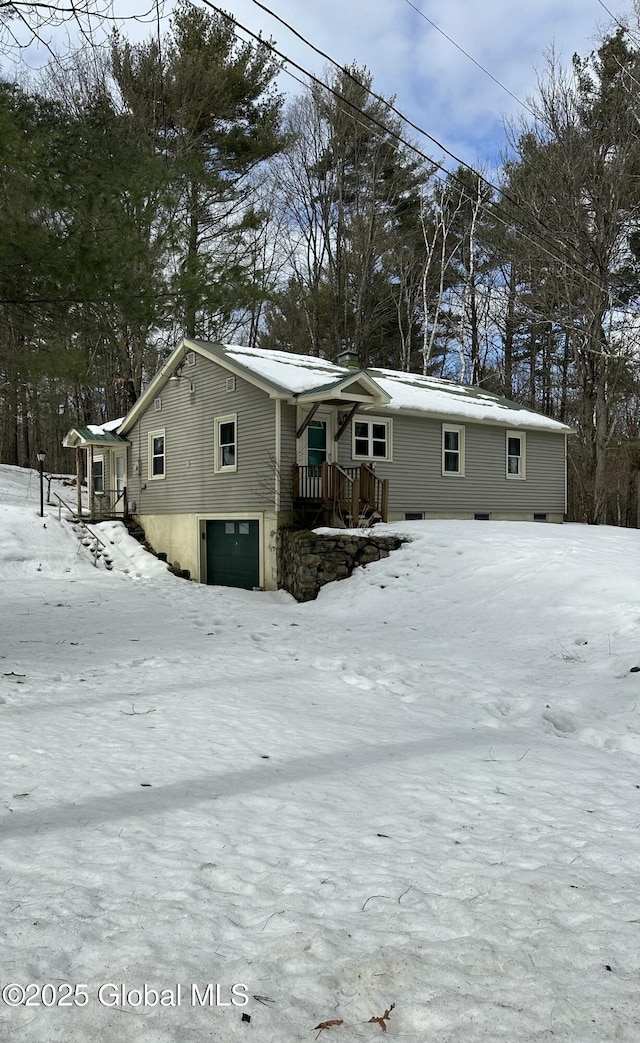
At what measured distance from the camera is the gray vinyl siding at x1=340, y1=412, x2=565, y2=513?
1756cm

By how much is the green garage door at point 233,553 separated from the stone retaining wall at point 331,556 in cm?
243

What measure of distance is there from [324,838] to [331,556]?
398 inches

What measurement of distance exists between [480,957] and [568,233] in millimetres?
21688

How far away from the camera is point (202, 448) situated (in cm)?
1805

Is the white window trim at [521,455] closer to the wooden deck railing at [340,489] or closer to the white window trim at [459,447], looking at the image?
the white window trim at [459,447]

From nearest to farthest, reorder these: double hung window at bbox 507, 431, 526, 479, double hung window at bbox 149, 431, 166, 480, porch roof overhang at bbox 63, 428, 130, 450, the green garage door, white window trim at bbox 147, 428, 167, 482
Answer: the green garage door, white window trim at bbox 147, 428, 167, 482, double hung window at bbox 149, 431, 166, 480, double hung window at bbox 507, 431, 526, 479, porch roof overhang at bbox 63, 428, 130, 450

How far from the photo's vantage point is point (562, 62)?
1947cm

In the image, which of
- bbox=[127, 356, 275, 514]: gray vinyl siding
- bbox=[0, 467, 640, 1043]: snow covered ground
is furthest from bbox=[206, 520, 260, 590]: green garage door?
bbox=[0, 467, 640, 1043]: snow covered ground

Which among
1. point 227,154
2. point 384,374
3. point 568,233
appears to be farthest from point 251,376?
point 227,154

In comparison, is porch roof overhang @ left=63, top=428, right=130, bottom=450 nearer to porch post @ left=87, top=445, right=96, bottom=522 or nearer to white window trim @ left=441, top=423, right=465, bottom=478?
porch post @ left=87, top=445, right=96, bottom=522

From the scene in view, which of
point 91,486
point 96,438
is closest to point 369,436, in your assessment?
point 96,438

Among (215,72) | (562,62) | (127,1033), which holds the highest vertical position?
(215,72)

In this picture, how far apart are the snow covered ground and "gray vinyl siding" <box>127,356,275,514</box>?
25.3ft

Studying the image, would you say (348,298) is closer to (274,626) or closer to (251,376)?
(251,376)
